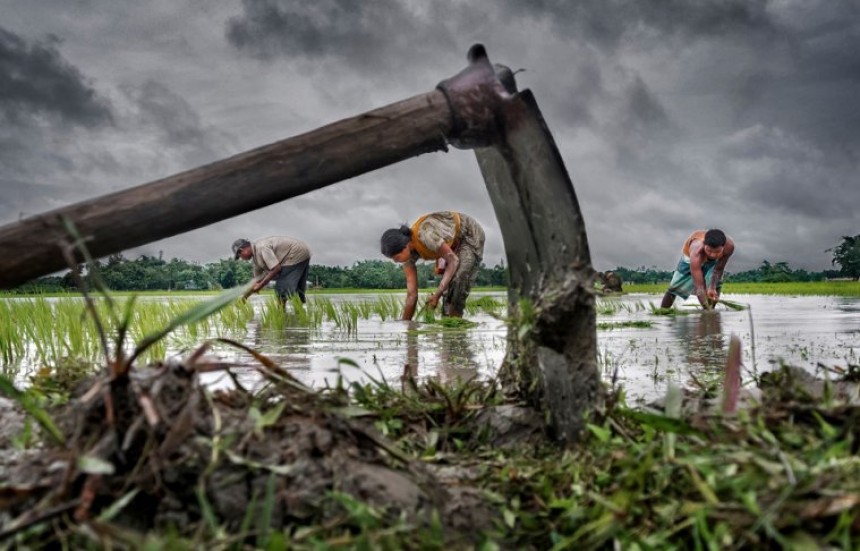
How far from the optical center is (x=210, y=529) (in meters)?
1.26

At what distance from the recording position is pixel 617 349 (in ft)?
18.4

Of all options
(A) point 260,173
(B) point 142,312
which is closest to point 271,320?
(B) point 142,312

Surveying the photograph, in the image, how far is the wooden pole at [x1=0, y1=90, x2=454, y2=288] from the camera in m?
1.91

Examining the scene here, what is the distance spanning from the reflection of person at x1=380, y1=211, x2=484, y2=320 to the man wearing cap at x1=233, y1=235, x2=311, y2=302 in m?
3.37

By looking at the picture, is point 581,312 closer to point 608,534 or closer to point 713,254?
point 608,534

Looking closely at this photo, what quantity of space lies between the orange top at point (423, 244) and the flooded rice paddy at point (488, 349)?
124cm

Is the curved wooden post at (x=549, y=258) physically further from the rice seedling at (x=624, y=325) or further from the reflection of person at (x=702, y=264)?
the reflection of person at (x=702, y=264)

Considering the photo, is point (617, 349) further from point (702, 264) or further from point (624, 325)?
point (702, 264)

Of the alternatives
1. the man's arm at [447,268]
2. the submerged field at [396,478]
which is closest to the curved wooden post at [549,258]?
the submerged field at [396,478]

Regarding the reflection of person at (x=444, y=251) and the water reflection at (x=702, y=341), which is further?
the reflection of person at (x=444, y=251)

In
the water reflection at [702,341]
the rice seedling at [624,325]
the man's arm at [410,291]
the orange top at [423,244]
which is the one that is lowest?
→ the water reflection at [702,341]

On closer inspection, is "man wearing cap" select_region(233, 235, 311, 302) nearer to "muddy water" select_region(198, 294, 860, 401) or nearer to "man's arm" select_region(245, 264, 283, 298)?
"man's arm" select_region(245, 264, 283, 298)

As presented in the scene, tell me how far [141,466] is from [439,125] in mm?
1349

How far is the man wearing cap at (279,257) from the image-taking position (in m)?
12.6
